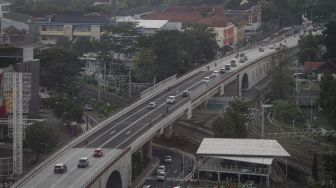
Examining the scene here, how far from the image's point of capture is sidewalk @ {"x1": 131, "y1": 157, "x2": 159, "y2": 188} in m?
35.3

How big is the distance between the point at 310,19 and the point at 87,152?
57.8 metres

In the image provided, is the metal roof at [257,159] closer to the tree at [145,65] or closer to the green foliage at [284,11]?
the tree at [145,65]

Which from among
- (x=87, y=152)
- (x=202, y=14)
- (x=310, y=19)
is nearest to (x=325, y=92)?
(x=87, y=152)

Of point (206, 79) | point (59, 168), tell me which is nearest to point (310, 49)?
point (206, 79)

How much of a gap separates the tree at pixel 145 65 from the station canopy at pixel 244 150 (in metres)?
19.1

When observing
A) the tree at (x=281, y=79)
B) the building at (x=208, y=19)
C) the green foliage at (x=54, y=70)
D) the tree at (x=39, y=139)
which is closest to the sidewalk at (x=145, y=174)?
the tree at (x=39, y=139)

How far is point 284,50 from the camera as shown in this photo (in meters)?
55.5

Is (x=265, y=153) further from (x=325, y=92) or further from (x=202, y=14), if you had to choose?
(x=202, y=14)

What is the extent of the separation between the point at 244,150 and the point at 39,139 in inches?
366

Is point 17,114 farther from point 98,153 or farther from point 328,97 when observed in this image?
point 328,97

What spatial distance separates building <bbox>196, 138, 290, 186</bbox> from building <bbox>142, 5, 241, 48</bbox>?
38.7m

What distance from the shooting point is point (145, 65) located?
56062mm

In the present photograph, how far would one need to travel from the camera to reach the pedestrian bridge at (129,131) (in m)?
31.0

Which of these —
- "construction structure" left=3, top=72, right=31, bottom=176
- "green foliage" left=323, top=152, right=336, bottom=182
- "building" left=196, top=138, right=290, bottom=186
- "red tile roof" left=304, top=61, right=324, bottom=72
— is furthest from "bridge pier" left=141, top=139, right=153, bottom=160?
"red tile roof" left=304, top=61, right=324, bottom=72
